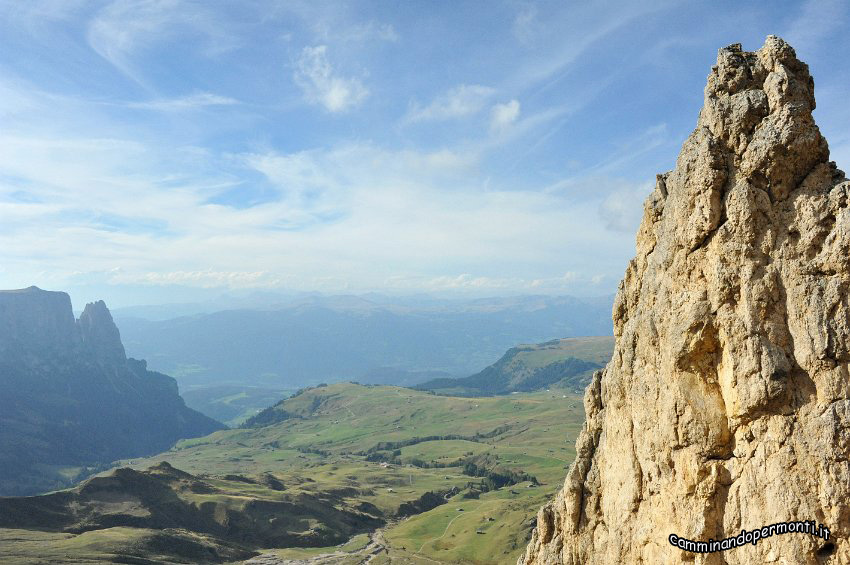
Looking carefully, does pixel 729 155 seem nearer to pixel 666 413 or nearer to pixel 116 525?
pixel 666 413

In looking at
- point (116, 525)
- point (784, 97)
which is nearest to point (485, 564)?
point (116, 525)

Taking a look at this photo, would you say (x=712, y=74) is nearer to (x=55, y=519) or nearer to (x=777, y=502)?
(x=777, y=502)

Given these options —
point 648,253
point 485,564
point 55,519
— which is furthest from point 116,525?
point 648,253

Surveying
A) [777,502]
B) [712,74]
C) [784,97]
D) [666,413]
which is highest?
[712,74]

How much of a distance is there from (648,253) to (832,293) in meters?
11.1

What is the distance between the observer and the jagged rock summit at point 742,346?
2145 cm

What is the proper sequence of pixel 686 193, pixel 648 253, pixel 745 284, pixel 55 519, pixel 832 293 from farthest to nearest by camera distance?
pixel 55 519 < pixel 648 253 < pixel 686 193 < pixel 745 284 < pixel 832 293

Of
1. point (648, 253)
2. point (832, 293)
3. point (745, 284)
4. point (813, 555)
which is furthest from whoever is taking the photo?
point (648, 253)

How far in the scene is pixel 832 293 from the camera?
72.3 feet

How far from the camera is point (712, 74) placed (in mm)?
28906

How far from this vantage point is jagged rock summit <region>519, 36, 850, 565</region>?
21453 millimetres

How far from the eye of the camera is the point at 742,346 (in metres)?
23.4

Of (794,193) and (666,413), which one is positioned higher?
(794,193)

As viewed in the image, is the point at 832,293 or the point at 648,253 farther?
the point at 648,253
